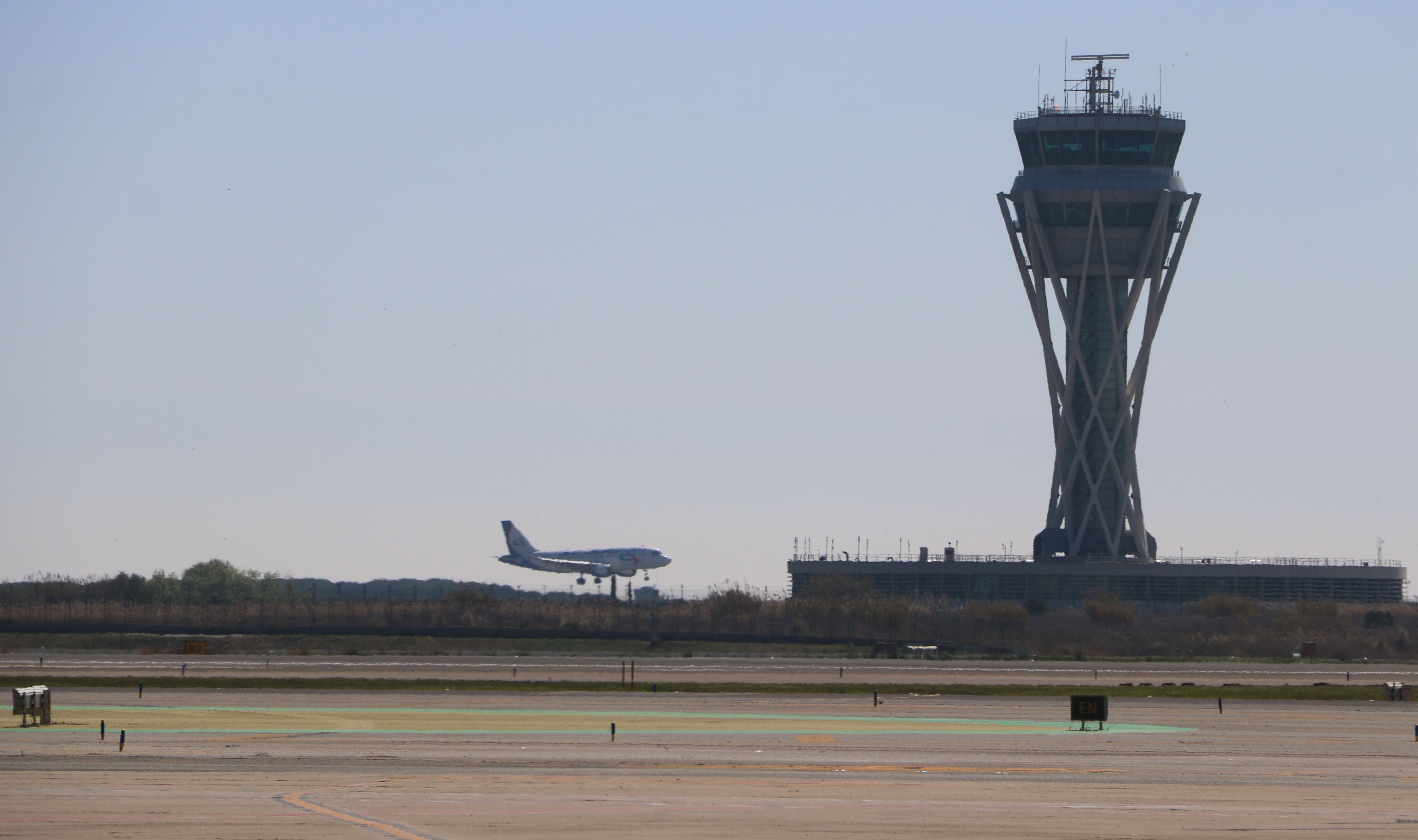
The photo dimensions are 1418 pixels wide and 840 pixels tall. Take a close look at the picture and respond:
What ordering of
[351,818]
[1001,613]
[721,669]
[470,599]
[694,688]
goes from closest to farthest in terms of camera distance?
1. [351,818]
2. [694,688]
3. [721,669]
4. [1001,613]
5. [470,599]

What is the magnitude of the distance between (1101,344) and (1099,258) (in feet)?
30.2

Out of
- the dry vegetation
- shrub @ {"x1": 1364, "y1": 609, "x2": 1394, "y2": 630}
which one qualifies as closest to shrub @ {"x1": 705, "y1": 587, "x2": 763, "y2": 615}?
the dry vegetation

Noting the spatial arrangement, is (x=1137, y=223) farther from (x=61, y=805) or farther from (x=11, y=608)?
Result: (x=61, y=805)

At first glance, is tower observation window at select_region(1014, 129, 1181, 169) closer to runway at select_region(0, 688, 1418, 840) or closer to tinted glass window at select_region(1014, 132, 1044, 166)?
tinted glass window at select_region(1014, 132, 1044, 166)

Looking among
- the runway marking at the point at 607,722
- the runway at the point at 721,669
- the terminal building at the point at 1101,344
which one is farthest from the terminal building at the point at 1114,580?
the runway marking at the point at 607,722

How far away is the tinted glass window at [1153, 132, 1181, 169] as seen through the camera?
166m

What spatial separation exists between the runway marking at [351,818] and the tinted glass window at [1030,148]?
13802 cm

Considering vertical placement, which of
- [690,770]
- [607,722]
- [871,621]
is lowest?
[690,770]

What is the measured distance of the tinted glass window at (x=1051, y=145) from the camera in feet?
542

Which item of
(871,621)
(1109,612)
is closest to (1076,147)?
(1109,612)

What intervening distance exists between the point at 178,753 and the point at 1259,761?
3182 centimetres

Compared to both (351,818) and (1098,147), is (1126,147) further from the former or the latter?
(351,818)

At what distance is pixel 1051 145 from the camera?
165 m

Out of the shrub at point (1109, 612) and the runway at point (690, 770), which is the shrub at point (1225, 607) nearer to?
the shrub at point (1109, 612)
